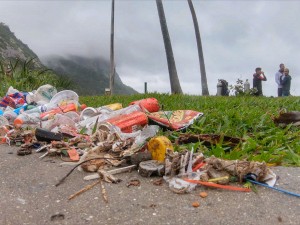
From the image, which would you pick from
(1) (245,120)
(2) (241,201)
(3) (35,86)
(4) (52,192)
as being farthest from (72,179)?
(3) (35,86)

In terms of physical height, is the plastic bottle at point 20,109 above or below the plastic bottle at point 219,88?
below

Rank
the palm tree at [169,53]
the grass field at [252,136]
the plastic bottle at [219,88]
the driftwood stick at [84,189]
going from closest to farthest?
the driftwood stick at [84,189]
the grass field at [252,136]
the palm tree at [169,53]
the plastic bottle at [219,88]

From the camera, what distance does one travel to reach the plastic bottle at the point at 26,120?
4.24 meters

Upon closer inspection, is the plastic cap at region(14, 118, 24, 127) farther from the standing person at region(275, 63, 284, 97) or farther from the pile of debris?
the standing person at region(275, 63, 284, 97)

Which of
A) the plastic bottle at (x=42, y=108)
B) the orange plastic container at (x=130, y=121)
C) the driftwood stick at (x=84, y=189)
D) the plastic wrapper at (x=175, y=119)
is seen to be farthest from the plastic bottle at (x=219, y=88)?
the driftwood stick at (x=84, y=189)

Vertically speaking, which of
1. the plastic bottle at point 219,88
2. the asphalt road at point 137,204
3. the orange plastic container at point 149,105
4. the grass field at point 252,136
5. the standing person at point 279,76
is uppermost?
the standing person at point 279,76

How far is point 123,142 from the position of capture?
290 centimetres

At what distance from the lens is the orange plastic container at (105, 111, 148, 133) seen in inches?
140

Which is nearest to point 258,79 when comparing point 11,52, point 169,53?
point 169,53

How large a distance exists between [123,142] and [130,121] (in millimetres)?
755

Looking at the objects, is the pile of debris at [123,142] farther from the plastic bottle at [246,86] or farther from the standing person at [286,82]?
the standing person at [286,82]

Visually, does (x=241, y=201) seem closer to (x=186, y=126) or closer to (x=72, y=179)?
(x=72, y=179)

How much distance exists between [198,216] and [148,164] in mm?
632

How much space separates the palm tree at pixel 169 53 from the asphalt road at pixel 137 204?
31.7ft
